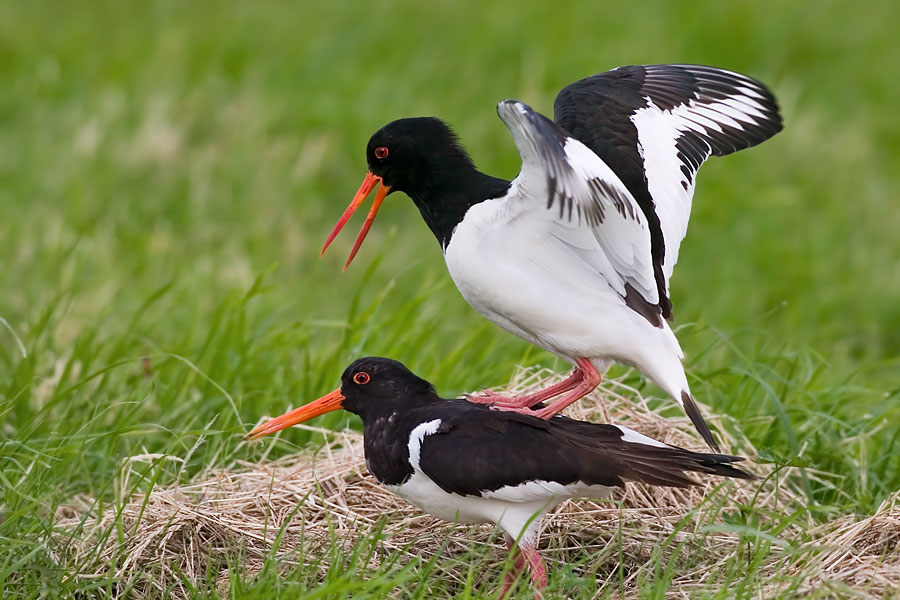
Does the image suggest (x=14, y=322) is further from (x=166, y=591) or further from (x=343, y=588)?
(x=343, y=588)

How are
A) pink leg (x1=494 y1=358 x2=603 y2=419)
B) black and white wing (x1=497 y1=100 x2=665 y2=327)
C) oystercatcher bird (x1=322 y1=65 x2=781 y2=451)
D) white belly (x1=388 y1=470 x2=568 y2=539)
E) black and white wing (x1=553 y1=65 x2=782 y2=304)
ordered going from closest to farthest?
black and white wing (x1=497 y1=100 x2=665 y2=327) < oystercatcher bird (x1=322 y1=65 x2=781 y2=451) < white belly (x1=388 y1=470 x2=568 y2=539) < pink leg (x1=494 y1=358 x2=603 y2=419) < black and white wing (x1=553 y1=65 x2=782 y2=304)

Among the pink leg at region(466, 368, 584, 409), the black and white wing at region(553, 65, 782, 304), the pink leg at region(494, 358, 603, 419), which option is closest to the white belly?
the pink leg at region(494, 358, 603, 419)

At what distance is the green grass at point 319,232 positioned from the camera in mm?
5289

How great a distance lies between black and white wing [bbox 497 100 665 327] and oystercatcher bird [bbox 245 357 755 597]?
52 cm

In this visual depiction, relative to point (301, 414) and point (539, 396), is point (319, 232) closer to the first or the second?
point (301, 414)

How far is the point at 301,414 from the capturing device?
4672 mm

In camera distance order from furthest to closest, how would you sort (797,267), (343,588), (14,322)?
(797,267) < (14,322) < (343,588)

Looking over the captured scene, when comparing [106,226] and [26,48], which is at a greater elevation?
[26,48]

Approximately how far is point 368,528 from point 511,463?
77 centimetres

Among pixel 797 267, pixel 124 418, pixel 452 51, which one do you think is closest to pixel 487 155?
pixel 452 51

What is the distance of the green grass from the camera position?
5289 millimetres

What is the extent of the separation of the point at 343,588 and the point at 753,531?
4.48 ft

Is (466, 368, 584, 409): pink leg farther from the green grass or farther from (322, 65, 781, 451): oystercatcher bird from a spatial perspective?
the green grass

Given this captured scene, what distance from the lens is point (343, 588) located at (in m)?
3.62
